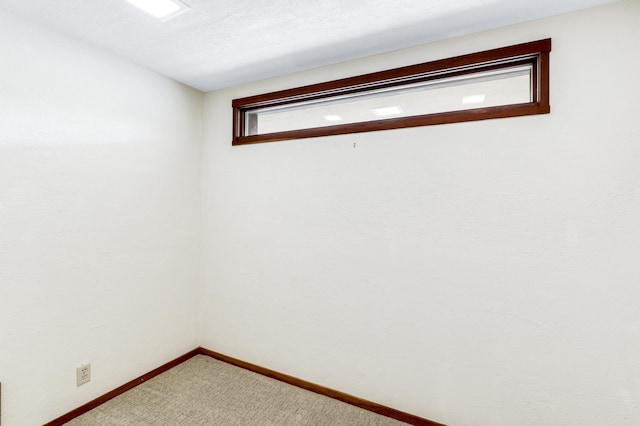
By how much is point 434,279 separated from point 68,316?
93.6 inches

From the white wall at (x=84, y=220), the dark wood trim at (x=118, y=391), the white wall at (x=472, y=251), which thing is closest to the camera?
the white wall at (x=472, y=251)

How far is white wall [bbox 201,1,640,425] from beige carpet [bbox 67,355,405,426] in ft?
0.53

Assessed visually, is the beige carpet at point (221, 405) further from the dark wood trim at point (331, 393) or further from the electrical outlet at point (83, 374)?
the electrical outlet at point (83, 374)

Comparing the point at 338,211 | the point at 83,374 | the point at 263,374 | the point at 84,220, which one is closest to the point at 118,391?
the point at 83,374

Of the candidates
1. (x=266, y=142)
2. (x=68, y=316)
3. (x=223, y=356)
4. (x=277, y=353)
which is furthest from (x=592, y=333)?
(x=68, y=316)

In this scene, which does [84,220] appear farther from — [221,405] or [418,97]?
[418,97]

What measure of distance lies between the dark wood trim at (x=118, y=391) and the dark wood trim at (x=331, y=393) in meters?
0.22

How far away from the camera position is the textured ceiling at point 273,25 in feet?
5.37

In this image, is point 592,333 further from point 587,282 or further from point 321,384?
point 321,384

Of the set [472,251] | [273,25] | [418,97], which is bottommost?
[472,251]

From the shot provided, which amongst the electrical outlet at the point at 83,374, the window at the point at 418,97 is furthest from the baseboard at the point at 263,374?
the window at the point at 418,97

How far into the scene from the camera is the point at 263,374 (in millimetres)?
2557

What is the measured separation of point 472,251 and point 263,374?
1927 millimetres

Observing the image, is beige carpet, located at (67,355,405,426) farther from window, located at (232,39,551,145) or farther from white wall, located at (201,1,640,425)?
window, located at (232,39,551,145)
